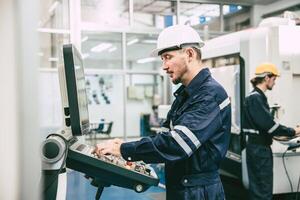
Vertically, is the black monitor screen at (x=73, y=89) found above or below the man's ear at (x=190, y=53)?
below

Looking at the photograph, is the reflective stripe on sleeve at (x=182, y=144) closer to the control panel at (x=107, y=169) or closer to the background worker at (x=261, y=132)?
the control panel at (x=107, y=169)

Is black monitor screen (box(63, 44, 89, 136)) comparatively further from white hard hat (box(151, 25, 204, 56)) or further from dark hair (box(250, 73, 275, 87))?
dark hair (box(250, 73, 275, 87))

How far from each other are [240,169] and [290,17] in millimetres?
1941

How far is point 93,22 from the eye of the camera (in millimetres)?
7234

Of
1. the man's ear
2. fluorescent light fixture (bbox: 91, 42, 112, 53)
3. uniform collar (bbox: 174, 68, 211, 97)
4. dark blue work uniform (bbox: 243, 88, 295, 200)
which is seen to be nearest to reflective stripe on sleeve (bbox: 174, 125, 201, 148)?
uniform collar (bbox: 174, 68, 211, 97)

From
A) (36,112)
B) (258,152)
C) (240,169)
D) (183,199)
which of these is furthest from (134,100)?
(36,112)

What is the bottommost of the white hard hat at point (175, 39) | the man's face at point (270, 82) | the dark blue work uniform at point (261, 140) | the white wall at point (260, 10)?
the dark blue work uniform at point (261, 140)

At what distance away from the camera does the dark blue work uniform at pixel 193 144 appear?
1688mm

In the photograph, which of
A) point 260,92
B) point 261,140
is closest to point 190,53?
point 260,92

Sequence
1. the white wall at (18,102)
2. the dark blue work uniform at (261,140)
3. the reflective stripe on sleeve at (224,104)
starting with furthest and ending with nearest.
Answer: the dark blue work uniform at (261,140) < the reflective stripe on sleeve at (224,104) < the white wall at (18,102)

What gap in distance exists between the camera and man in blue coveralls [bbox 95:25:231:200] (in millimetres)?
1691

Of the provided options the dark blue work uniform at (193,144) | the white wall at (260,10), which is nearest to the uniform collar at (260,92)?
the dark blue work uniform at (193,144)

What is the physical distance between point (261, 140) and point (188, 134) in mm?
2327

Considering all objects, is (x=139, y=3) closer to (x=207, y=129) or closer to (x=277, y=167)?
(x=277, y=167)
